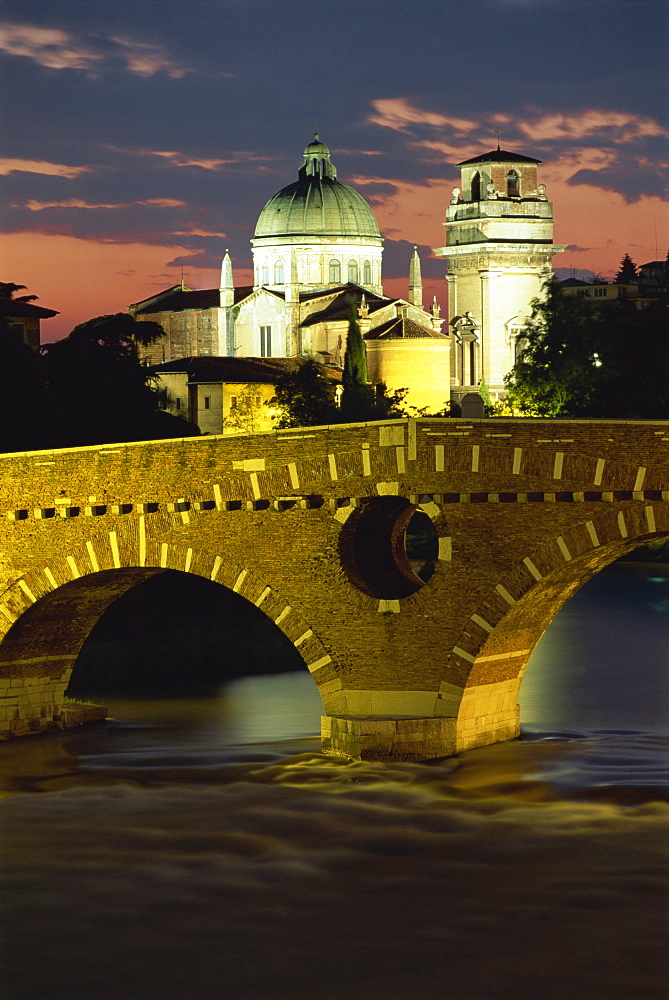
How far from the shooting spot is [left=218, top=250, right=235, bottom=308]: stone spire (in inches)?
4562

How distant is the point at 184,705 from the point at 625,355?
2880 centimetres

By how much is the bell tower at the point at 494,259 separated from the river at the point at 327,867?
78554 millimetres

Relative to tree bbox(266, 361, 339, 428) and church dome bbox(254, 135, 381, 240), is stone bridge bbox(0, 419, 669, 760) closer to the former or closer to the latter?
tree bbox(266, 361, 339, 428)

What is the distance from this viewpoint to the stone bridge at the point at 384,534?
22.5m

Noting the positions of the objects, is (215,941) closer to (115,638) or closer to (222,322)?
(115,638)

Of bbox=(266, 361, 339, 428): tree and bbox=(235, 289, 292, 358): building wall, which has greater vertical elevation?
bbox=(235, 289, 292, 358): building wall

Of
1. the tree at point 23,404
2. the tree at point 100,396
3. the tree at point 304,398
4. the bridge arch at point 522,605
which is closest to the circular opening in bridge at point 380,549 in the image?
the bridge arch at point 522,605

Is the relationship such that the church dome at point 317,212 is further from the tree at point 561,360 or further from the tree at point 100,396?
the tree at point 100,396

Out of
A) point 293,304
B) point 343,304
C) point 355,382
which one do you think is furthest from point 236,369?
point 293,304

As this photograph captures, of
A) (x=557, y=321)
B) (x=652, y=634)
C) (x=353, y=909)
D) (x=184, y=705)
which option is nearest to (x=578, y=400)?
(x=557, y=321)

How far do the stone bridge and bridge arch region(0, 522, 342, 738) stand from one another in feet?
0.13

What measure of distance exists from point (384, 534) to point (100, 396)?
22079 millimetres

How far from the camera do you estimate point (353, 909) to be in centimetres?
1919

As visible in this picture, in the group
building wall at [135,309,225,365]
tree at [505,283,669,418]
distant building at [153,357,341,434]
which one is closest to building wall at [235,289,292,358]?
building wall at [135,309,225,365]
